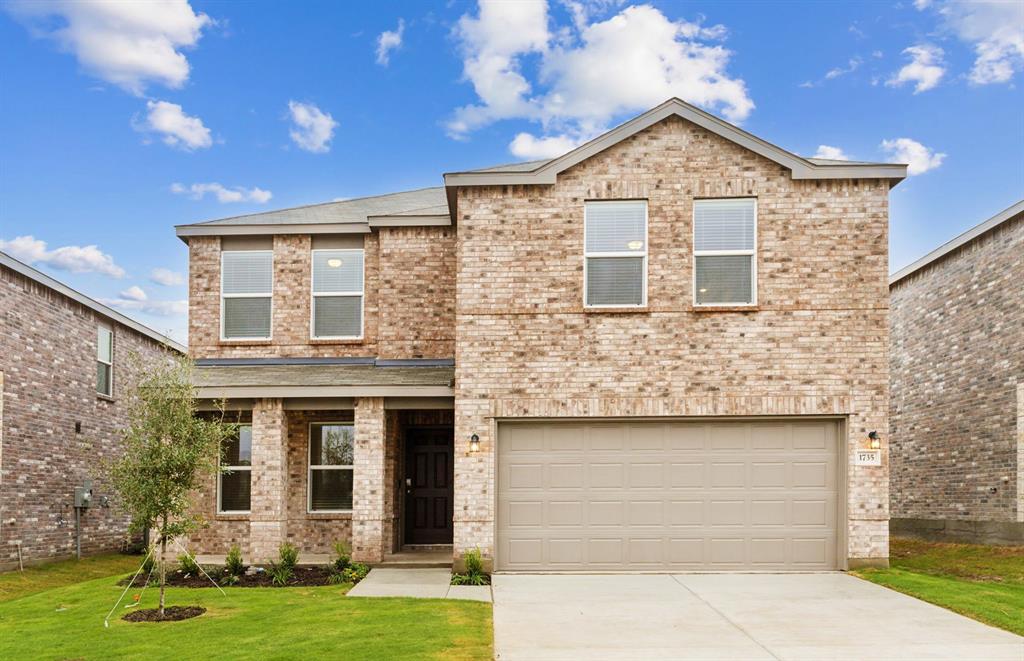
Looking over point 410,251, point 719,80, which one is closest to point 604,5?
point 719,80

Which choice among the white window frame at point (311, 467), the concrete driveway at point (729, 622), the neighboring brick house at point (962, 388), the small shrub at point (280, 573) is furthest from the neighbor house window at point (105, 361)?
the neighboring brick house at point (962, 388)

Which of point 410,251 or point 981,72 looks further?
point 981,72

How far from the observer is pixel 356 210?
17.3 metres

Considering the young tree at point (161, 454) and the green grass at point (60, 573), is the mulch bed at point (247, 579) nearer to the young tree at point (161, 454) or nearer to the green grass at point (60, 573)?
the young tree at point (161, 454)

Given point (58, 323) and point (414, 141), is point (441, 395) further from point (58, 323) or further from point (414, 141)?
point (414, 141)

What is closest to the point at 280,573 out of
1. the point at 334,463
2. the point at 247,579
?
the point at 247,579

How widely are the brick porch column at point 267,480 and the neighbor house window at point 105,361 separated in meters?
7.28

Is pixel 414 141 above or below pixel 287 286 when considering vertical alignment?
above

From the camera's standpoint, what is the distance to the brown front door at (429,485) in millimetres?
15531

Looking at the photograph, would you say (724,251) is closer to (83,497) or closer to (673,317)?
(673,317)

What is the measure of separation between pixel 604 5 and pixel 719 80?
3.67m

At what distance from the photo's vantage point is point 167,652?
8.17 m

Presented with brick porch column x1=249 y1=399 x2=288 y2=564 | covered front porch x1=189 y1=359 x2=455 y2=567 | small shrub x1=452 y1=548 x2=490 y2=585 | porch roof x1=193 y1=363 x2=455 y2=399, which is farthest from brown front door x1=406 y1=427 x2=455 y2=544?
small shrub x1=452 y1=548 x2=490 y2=585

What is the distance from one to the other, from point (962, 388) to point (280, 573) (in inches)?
537
